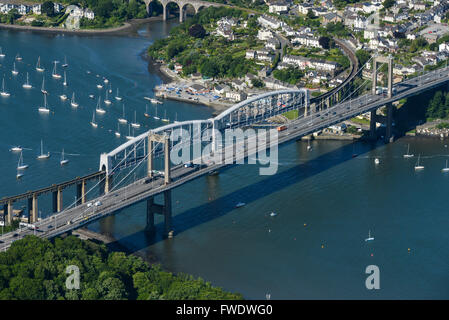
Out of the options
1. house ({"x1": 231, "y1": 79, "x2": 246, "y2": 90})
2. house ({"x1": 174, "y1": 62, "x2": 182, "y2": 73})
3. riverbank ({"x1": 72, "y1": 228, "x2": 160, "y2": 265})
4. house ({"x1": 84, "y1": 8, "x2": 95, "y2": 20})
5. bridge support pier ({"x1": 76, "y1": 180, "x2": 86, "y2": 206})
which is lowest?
riverbank ({"x1": 72, "y1": 228, "x2": 160, "y2": 265})

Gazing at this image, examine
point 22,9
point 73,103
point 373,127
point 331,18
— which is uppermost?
point 331,18

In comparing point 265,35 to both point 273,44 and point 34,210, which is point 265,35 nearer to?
point 273,44

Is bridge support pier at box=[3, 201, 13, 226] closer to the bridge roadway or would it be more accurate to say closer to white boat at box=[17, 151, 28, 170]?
the bridge roadway

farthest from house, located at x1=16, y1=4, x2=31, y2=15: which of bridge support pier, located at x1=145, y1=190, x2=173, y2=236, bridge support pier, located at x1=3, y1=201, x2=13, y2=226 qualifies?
bridge support pier, located at x1=145, y1=190, x2=173, y2=236

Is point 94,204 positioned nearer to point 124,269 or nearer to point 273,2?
point 124,269

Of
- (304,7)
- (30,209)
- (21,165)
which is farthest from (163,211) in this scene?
(304,7)

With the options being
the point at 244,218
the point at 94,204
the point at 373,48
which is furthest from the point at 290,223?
the point at 373,48

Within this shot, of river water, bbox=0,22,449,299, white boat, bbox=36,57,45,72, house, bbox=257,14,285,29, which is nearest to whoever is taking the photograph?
river water, bbox=0,22,449,299
